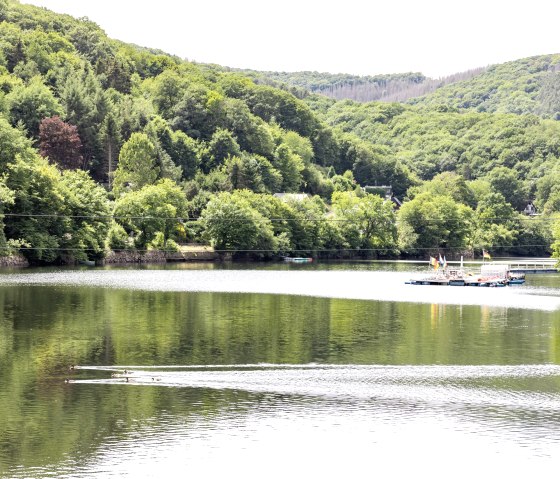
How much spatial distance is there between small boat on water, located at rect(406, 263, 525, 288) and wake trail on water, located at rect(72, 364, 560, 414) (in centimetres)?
5288

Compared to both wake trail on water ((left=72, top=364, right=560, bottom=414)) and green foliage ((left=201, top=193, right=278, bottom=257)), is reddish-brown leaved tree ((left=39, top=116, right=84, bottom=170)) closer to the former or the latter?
green foliage ((left=201, top=193, right=278, bottom=257))

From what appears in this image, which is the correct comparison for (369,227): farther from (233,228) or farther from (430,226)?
(233,228)

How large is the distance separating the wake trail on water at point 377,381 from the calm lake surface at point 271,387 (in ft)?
0.39

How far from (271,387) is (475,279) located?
64317mm

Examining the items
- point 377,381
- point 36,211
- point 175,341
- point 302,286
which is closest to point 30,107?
point 36,211

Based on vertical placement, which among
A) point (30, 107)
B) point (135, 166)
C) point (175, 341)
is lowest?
point (175, 341)

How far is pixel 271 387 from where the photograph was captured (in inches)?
1510

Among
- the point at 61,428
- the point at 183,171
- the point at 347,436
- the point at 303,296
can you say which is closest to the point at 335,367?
the point at 347,436

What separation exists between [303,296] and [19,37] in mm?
139228

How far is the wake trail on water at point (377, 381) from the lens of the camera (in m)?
37.2

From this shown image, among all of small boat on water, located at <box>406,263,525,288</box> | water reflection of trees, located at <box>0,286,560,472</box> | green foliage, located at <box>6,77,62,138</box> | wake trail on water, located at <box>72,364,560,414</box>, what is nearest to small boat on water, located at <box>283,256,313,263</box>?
small boat on water, located at <box>406,263,525,288</box>

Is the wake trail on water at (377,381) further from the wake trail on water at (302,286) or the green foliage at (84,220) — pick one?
the green foliage at (84,220)

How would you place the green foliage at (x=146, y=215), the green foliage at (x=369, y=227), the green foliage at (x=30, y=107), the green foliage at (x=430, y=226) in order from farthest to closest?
the green foliage at (x=430, y=226), the green foliage at (x=369, y=227), the green foliage at (x=30, y=107), the green foliage at (x=146, y=215)

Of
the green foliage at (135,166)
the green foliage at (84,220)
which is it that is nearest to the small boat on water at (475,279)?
the green foliage at (84,220)
